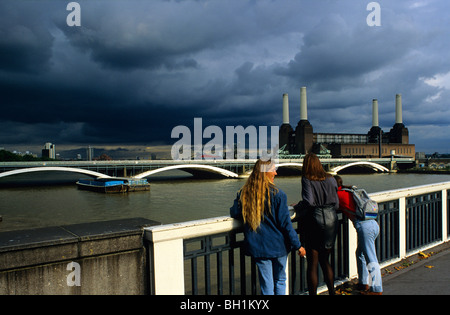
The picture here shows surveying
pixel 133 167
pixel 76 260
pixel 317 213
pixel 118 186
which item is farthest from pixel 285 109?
pixel 76 260

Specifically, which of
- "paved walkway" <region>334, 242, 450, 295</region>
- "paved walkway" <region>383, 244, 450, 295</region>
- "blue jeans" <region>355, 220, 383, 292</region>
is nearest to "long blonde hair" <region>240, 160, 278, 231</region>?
"blue jeans" <region>355, 220, 383, 292</region>

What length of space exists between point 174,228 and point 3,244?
105 cm

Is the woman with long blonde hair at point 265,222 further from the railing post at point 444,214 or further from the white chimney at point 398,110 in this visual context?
the white chimney at point 398,110

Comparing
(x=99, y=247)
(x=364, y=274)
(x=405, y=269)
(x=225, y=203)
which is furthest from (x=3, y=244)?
(x=225, y=203)

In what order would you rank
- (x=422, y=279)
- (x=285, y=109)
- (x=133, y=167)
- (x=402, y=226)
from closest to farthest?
(x=422, y=279) < (x=402, y=226) < (x=133, y=167) < (x=285, y=109)

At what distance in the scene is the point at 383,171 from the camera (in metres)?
77.1

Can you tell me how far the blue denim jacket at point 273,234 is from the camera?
2.81m

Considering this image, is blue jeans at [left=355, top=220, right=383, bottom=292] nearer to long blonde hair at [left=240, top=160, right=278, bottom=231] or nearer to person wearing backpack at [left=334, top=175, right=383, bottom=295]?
person wearing backpack at [left=334, top=175, right=383, bottom=295]

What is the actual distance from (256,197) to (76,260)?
132 centimetres

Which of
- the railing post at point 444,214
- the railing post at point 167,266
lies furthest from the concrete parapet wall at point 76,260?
the railing post at point 444,214

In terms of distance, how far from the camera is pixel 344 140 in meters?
105

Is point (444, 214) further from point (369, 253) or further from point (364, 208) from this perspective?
point (364, 208)

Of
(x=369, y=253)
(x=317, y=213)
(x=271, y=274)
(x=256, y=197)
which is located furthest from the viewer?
(x=369, y=253)
